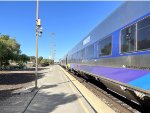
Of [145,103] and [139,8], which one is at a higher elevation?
[139,8]

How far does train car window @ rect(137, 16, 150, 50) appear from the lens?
9.06 m

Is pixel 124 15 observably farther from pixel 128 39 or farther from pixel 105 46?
pixel 105 46

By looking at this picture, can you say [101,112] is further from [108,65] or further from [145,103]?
[108,65]

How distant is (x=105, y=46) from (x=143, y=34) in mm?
5939

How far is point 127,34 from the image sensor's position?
11.2 metres

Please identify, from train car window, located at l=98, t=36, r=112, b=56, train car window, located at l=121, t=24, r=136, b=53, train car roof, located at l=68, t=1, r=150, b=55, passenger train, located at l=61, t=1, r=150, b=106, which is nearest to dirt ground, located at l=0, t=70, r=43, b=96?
train car window, located at l=98, t=36, r=112, b=56

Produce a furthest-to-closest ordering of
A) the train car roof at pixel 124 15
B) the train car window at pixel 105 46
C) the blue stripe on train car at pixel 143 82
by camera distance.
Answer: the train car window at pixel 105 46 < the train car roof at pixel 124 15 < the blue stripe on train car at pixel 143 82

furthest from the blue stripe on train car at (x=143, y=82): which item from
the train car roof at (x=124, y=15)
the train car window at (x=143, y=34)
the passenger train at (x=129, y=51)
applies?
the train car roof at (x=124, y=15)

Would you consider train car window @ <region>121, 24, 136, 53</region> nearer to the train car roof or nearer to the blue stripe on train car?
the train car roof

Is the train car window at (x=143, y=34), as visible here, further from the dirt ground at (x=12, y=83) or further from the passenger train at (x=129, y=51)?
the dirt ground at (x=12, y=83)

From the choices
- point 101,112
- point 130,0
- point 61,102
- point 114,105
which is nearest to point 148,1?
point 130,0

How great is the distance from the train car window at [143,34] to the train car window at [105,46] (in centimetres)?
421

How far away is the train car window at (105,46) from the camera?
14.2 metres

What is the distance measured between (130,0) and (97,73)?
624 centimetres
